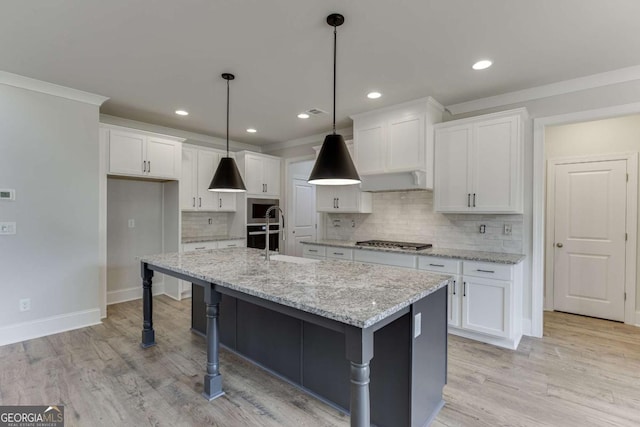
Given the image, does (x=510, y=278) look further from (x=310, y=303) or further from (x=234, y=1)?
(x=234, y=1)

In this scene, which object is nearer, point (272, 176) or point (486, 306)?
point (486, 306)

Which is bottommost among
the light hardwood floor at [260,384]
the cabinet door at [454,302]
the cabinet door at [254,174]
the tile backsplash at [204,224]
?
the light hardwood floor at [260,384]

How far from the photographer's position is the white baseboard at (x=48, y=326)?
10.2 feet

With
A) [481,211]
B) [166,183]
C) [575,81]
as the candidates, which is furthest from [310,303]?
[166,183]

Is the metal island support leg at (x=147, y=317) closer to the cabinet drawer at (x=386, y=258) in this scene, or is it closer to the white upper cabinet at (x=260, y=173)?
the cabinet drawer at (x=386, y=258)

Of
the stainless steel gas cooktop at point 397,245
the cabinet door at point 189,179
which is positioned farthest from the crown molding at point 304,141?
the stainless steel gas cooktop at point 397,245

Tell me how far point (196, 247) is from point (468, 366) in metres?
3.83

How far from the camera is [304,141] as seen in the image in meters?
5.54

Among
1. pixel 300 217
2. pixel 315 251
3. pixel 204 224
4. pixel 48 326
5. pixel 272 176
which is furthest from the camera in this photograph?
pixel 300 217

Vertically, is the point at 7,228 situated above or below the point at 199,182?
below

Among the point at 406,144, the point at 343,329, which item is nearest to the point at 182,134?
the point at 406,144

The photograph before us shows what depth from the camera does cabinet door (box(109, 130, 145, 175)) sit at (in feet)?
12.8

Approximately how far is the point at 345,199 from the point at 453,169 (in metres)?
1.54

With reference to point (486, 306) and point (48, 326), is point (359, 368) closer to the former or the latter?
point (486, 306)
